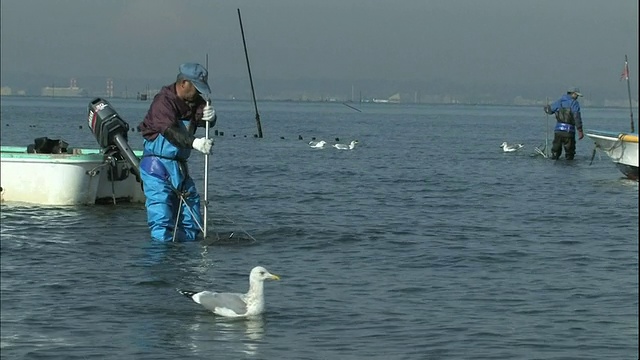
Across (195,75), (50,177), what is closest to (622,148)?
(50,177)

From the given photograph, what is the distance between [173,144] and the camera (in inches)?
539

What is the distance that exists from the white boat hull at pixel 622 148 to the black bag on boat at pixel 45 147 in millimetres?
12337

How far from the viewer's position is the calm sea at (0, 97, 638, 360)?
9.65m

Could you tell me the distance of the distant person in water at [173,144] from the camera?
13625mm

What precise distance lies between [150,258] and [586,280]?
4923 millimetres

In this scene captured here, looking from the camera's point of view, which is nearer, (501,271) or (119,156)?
(501,271)

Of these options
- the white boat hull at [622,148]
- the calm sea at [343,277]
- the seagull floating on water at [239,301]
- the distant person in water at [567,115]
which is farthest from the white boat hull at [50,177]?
the distant person in water at [567,115]

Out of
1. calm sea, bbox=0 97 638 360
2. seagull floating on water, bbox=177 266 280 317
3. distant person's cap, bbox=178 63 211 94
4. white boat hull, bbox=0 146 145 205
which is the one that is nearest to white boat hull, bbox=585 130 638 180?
calm sea, bbox=0 97 638 360

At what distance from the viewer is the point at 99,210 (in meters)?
18.5

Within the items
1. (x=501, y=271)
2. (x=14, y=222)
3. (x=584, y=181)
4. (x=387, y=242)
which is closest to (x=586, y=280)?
(x=501, y=271)

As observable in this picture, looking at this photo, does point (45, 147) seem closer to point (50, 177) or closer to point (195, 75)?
point (50, 177)

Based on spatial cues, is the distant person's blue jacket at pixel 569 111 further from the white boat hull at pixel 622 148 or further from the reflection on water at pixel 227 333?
the reflection on water at pixel 227 333

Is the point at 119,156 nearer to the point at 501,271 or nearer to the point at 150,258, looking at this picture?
the point at 150,258

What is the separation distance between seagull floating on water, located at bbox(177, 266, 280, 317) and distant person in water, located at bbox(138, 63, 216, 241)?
335cm
